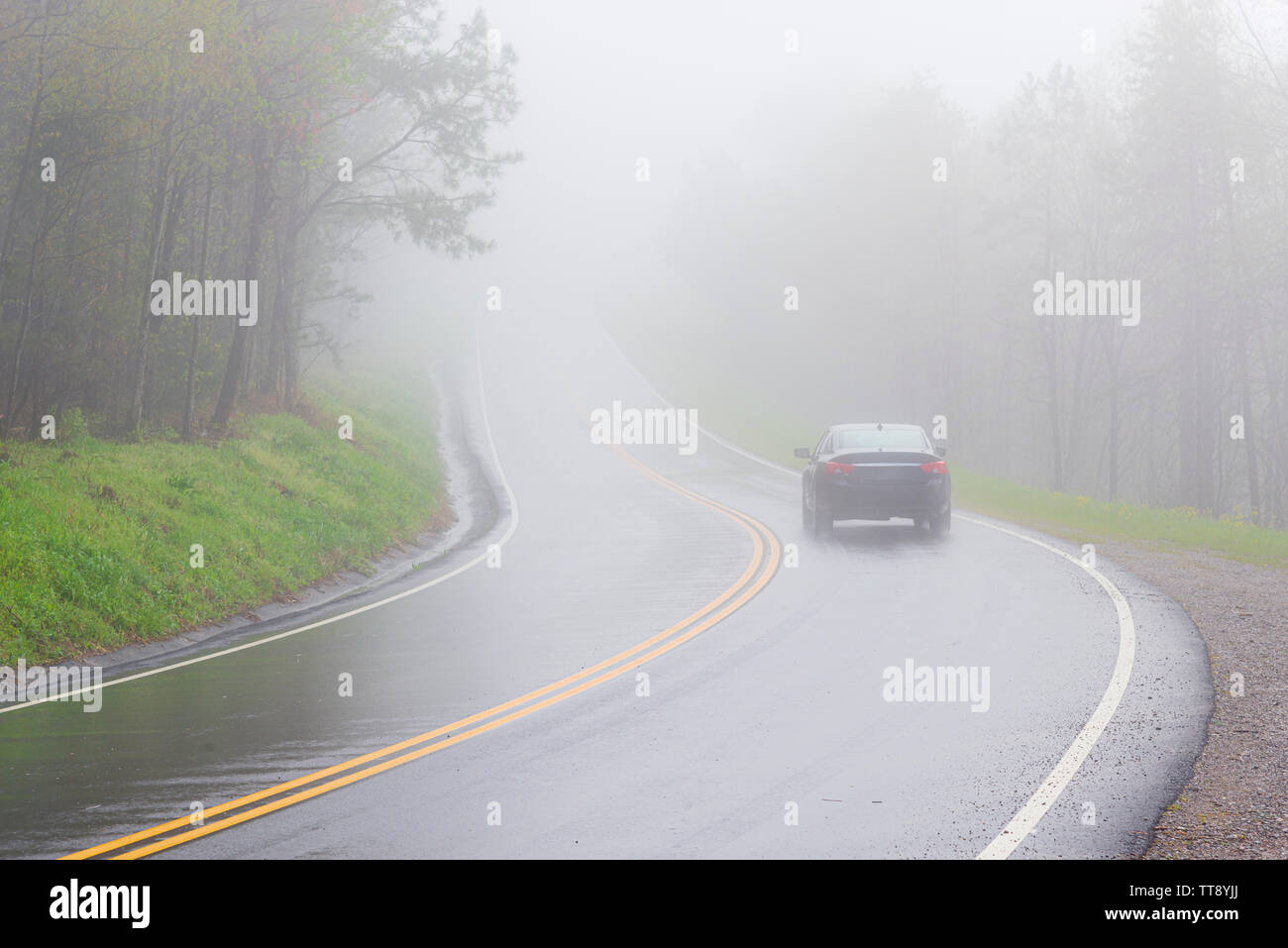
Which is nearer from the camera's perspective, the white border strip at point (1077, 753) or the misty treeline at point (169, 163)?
the white border strip at point (1077, 753)

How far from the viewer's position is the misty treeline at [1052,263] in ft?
107

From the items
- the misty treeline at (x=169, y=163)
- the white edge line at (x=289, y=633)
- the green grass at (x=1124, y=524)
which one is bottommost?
the white edge line at (x=289, y=633)

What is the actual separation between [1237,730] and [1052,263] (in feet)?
134

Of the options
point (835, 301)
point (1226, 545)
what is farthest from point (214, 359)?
point (835, 301)

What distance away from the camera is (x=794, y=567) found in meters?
16.8

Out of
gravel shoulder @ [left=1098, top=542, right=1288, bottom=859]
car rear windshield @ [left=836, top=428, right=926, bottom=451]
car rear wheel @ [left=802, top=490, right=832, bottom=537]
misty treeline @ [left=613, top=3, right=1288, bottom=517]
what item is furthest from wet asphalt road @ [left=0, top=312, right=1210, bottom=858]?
misty treeline @ [left=613, top=3, right=1288, bottom=517]

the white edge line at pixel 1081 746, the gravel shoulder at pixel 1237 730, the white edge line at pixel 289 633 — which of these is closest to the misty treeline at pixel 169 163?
the white edge line at pixel 289 633

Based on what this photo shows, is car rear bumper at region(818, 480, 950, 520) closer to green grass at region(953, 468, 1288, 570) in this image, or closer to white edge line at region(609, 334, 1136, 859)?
green grass at region(953, 468, 1288, 570)

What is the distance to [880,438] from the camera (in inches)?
789

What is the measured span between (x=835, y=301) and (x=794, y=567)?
145 ft

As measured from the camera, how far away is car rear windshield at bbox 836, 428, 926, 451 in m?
19.8

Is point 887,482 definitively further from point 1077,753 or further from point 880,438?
point 1077,753

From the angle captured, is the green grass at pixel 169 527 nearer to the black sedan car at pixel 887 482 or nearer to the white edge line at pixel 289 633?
the white edge line at pixel 289 633

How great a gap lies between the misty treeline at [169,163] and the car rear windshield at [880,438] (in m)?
11.0
